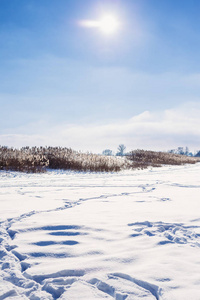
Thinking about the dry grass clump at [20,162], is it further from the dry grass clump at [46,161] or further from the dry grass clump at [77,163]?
the dry grass clump at [77,163]

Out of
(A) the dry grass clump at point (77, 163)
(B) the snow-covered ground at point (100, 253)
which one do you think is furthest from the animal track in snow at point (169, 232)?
(A) the dry grass clump at point (77, 163)

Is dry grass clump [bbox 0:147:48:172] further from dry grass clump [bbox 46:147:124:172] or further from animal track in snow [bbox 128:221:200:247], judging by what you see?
animal track in snow [bbox 128:221:200:247]

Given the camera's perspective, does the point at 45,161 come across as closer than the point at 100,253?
No

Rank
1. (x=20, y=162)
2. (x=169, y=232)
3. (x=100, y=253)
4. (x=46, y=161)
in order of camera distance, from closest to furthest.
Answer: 1. (x=100, y=253)
2. (x=169, y=232)
3. (x=20, y=162)
4. (x=46, y=161)

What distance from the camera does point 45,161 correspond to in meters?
15.5

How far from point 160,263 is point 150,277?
31 centimetres

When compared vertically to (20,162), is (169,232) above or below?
below

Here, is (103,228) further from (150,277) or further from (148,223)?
(150,277)

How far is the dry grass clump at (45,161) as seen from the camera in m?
13.1

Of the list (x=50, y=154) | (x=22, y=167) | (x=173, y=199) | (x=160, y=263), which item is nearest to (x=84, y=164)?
(x=50, y=154)

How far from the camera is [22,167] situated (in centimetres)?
1319

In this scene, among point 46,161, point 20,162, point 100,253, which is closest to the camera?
point 100,253

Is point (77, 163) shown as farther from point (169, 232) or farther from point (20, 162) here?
point (169, 232)

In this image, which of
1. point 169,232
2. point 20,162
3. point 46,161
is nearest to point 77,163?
point 46,161
